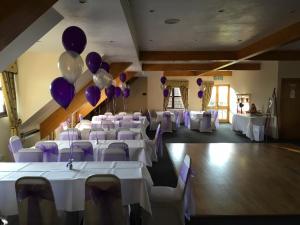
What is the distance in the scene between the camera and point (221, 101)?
15094mm

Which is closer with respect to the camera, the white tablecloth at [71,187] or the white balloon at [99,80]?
the white tablecloth at [71,187]

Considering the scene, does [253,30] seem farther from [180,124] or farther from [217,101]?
[217,101]

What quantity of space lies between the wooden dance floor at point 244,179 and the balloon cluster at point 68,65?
237cm

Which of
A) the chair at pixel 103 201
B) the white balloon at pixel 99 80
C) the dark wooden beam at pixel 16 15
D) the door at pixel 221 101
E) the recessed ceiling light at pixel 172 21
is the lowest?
the chair at pixel 103 201

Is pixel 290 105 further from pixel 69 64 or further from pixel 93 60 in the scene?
pixel 69 64

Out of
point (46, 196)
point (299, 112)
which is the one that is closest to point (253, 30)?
point (46, 196)

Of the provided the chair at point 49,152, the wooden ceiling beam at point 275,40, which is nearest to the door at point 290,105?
the wooden ceiling beam at point 275,40

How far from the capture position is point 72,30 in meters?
3.11

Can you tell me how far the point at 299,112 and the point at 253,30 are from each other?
5.89 meters

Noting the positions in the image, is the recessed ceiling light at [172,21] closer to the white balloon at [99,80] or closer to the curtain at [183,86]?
the white balloon at [99,80]

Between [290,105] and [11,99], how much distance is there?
8974 mm

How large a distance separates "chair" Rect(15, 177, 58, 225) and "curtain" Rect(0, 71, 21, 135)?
151 inches

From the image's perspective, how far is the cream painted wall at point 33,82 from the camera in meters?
6.40

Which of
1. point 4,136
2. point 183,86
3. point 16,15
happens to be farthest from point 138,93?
point 16,15
